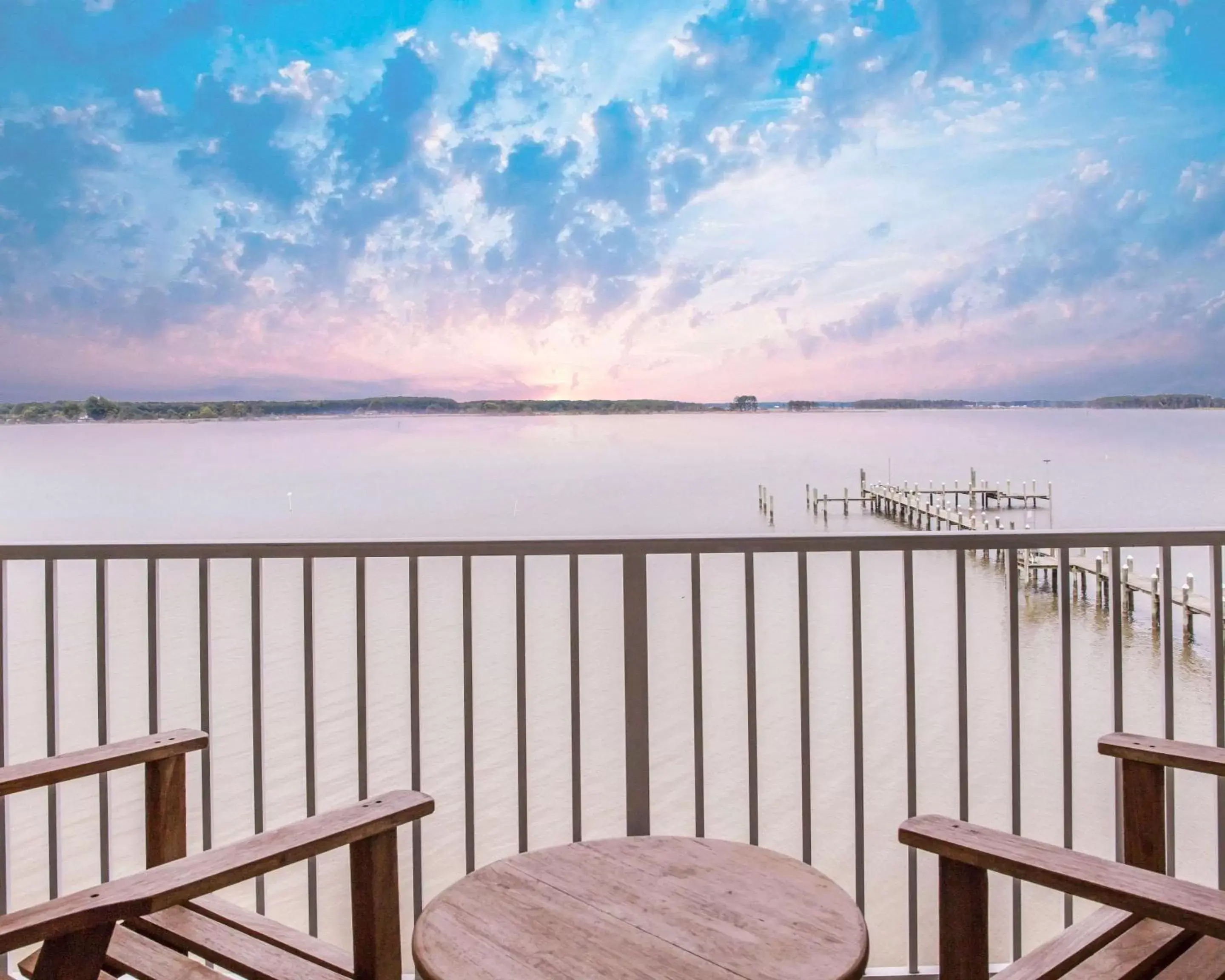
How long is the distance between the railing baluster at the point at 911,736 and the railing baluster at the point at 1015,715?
0.22 metres

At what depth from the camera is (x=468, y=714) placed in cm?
226

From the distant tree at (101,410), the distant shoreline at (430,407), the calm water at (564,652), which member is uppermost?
the distant shoreline at (430,407)

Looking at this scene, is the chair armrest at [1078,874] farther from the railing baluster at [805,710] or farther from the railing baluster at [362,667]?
the railing baluster at [362,667]

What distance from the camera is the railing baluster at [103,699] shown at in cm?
215

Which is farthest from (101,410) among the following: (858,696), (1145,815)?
(1145,815)

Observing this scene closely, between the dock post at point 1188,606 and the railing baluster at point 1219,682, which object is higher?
the railing baluster at point 1219,682

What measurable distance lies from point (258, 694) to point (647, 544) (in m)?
1.01

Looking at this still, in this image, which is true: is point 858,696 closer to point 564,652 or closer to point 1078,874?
point 1078,874

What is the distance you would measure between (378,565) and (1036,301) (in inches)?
1122

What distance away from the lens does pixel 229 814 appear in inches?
447

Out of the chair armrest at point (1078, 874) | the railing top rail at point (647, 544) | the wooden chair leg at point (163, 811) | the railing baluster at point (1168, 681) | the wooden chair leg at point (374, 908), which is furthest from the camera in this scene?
the railing top rail at point (647, 544)

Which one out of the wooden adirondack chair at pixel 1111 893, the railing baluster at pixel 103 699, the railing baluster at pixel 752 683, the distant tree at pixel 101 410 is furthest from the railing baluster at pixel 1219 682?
the distant tree at pixel 101 410

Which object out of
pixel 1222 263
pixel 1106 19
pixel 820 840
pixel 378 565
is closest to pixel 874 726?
pixel 820 840

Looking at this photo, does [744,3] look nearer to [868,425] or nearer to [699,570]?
[699,570]
